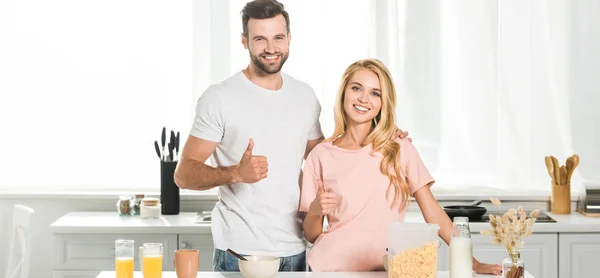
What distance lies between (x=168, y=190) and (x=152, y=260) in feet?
5.33

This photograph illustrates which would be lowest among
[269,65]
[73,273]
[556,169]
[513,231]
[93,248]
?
[73,273]

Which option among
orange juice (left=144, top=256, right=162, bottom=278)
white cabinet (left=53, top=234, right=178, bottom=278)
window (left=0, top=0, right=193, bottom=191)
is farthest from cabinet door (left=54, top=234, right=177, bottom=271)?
orange juice (left=144, top=256, right=162, bottom=278)

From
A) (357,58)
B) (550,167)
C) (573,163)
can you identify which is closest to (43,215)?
(357,58)

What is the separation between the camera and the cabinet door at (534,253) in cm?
393

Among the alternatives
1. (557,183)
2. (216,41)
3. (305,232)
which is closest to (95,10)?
(216,41)

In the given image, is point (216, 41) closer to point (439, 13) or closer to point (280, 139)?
point (439, 13)

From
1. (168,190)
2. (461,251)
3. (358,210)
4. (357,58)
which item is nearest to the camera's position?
(461,251)

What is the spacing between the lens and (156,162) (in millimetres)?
4430

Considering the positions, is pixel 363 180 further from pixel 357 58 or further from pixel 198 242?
pixel 357 58

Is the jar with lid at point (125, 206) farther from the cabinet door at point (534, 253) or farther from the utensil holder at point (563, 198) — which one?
the utensil holder at point (563, 198)

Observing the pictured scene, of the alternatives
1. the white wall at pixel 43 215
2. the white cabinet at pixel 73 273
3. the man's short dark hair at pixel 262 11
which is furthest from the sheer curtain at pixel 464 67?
the man's short dark hair at pixel 262 11

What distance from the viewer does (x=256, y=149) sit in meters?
3.01

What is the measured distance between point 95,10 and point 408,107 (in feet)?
5.07

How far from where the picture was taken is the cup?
2.58 m
